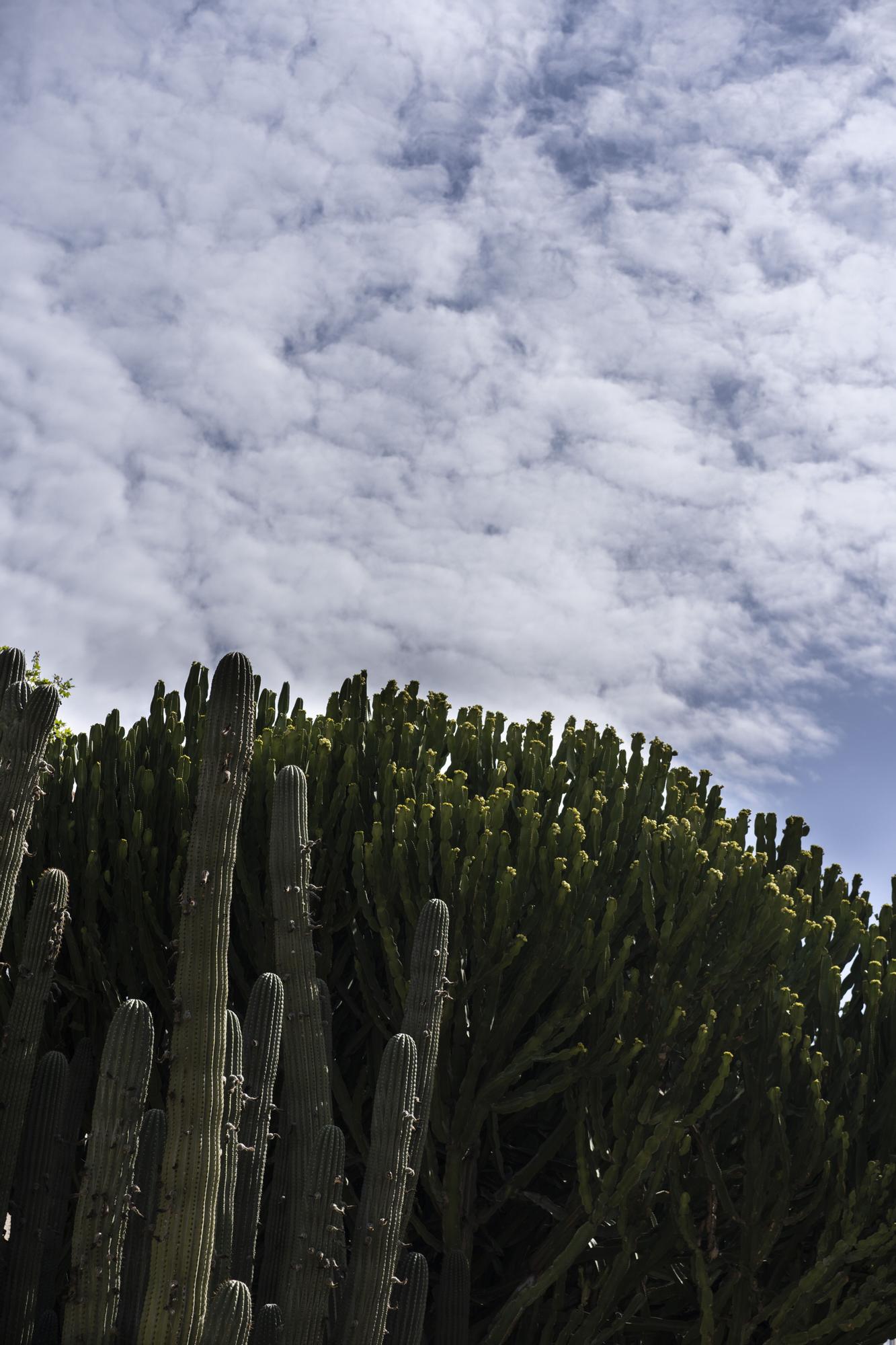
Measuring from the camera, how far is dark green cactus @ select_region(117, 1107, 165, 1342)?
612 centimetres

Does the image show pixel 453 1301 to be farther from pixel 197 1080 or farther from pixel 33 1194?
pixel 197 1080

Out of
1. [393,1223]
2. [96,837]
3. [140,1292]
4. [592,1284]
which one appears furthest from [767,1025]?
[96,837]

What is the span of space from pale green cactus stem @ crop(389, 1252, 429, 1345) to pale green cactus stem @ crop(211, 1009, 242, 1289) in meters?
1.01

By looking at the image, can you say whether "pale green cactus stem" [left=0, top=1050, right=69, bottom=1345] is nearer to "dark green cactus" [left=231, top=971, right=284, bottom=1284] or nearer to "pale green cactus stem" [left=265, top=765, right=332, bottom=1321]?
"dark green cactus" [left=231, top=971, right=284, bottom=1284]

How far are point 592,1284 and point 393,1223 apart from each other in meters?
2.23

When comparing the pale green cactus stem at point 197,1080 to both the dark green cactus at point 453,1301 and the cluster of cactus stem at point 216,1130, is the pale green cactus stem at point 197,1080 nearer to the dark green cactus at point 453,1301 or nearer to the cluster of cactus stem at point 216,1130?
the cluster of cactus stem at point 216,1130

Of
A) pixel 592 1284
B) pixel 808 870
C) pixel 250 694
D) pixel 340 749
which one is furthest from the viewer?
pixel 808 870

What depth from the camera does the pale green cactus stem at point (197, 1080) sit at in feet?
17.4

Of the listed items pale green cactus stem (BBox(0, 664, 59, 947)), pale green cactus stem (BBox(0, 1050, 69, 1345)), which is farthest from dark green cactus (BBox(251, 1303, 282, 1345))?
pale green cactus stem (BBox(0, 664, 59, 947))

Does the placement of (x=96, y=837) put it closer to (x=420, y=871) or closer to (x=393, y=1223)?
(x=420, y=871)

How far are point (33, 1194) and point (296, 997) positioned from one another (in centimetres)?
215

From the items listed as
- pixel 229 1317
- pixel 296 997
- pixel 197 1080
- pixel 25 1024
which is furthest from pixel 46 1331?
pixel 197 1080

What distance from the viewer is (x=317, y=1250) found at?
6105 millimetres

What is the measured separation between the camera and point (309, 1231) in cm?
614
